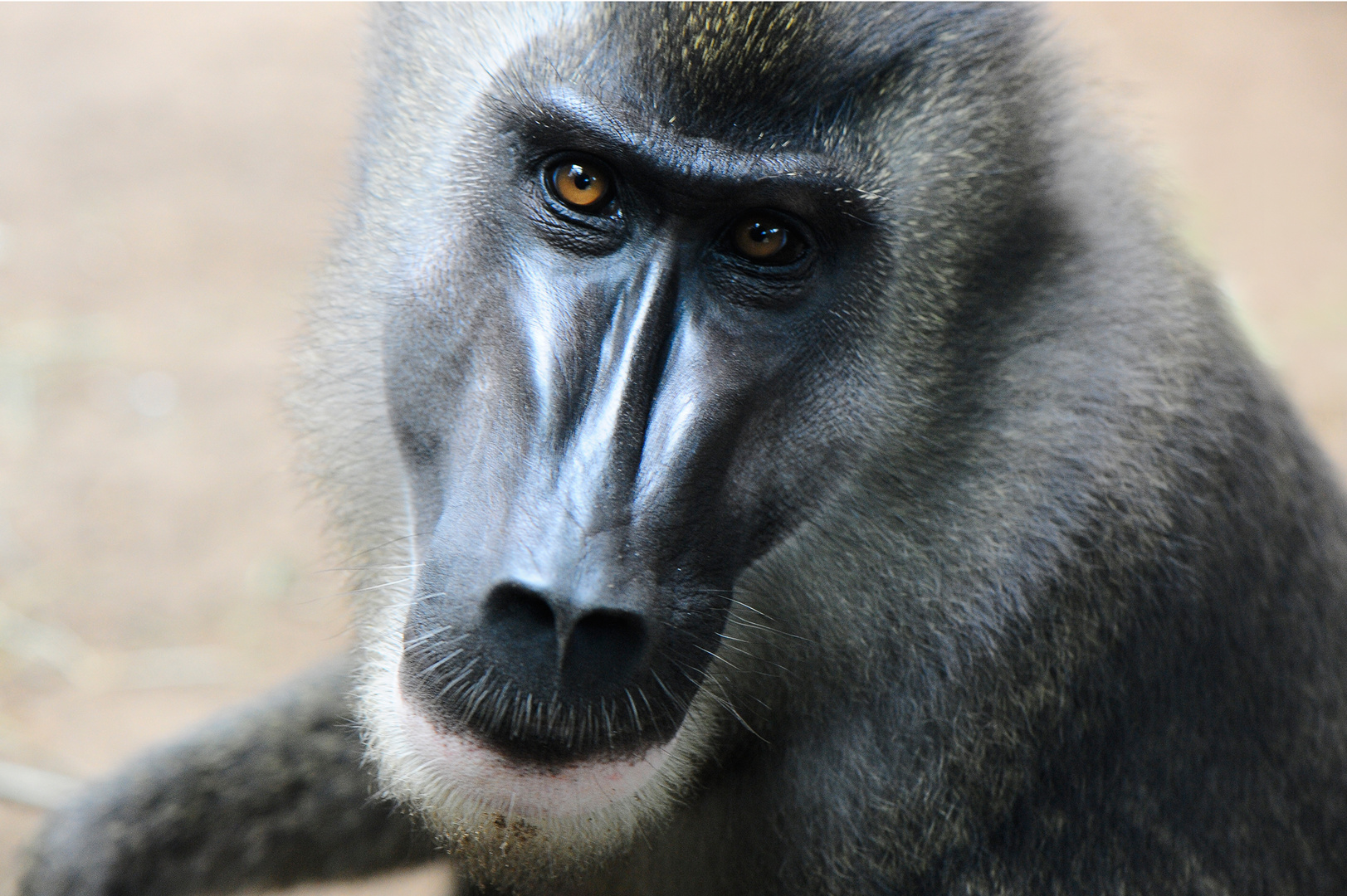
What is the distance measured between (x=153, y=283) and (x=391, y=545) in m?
5.31

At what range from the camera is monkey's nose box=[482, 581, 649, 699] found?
232 cm

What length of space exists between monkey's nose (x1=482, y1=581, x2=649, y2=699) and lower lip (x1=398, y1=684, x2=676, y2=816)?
0.57ft

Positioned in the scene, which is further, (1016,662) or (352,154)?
(352,154)

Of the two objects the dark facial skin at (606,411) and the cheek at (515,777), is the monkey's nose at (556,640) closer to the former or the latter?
the dark facial skin at (606,411)

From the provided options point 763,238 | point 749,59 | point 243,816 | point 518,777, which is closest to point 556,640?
point 518,777

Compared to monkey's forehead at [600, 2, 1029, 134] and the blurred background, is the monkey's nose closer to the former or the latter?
monkey's forehead at [600, 2, 1029, 134]

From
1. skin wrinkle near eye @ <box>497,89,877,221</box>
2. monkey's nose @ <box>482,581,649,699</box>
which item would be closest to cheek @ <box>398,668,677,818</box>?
monkey's nose @ <box>482,581,649,699</box>

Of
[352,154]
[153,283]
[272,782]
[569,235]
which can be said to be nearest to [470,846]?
[569,235]

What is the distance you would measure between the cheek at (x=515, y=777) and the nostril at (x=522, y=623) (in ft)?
0.71

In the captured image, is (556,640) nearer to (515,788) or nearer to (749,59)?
(515,788)

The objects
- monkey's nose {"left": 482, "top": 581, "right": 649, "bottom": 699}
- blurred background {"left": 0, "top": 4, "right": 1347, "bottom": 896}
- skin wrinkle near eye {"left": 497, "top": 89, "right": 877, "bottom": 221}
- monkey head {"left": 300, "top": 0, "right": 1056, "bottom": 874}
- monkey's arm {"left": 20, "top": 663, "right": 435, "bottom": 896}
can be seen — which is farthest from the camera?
blurred background {"left": 0, "top": 4, "right": 1347, "bottom": 896}

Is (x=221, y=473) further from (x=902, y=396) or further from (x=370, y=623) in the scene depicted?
(x=902, y=396)

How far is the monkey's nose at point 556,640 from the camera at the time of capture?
2318 millimetres

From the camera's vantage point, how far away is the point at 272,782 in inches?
155
